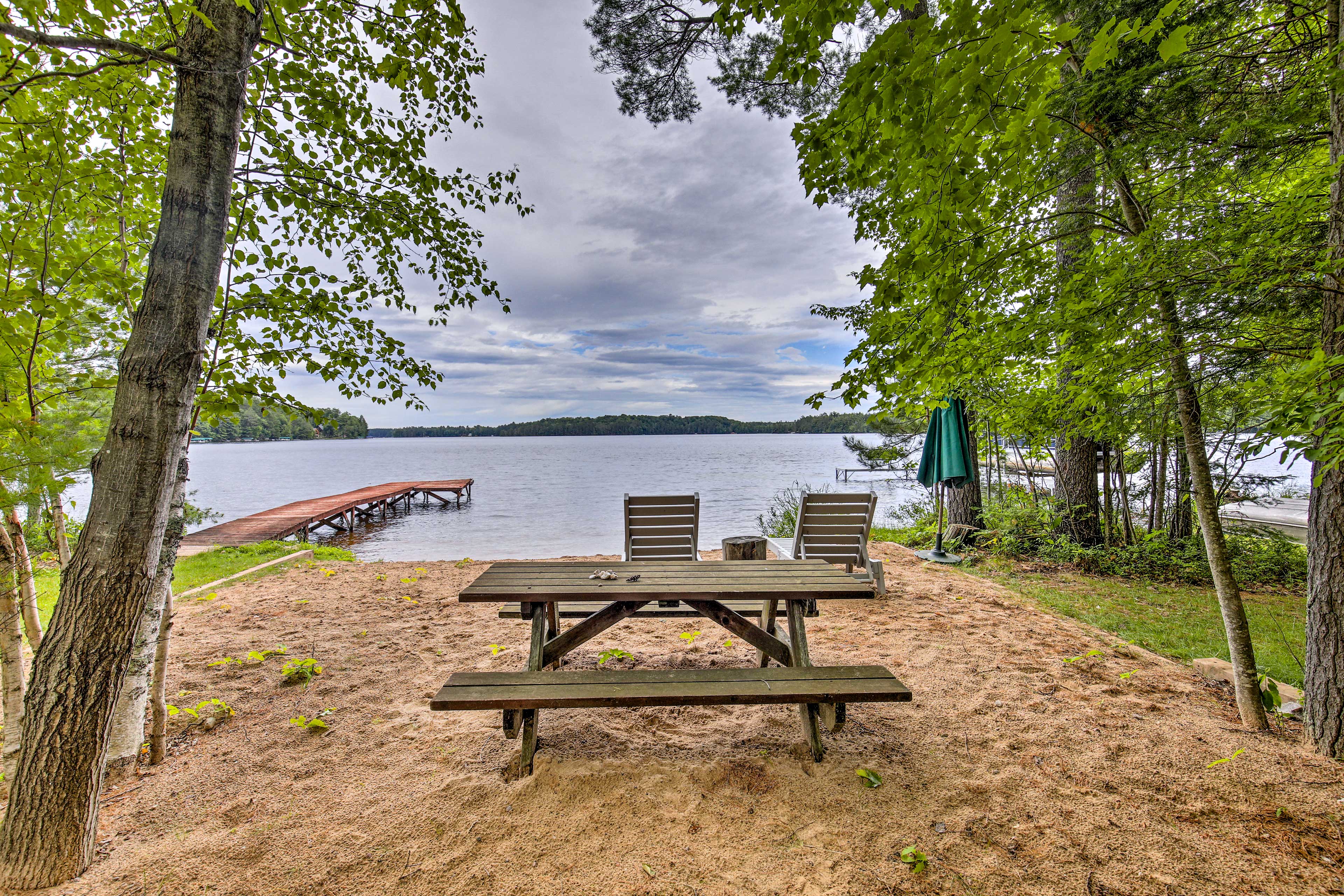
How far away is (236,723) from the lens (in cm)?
279

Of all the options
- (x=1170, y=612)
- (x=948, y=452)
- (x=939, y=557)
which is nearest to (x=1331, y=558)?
(x=1170, y=612)

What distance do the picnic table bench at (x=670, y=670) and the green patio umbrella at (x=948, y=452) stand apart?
4334 millimetres

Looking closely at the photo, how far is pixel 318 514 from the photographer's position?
43.8 ft

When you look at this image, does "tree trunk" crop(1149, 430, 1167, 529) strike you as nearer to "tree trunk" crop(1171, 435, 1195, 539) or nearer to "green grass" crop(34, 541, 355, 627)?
"tree trunk" crop(1171, 435, 1195, 539)

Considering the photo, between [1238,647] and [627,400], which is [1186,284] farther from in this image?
[627,400]

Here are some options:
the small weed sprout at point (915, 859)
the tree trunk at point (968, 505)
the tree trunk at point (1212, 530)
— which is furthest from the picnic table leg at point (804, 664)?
the tree trunk at point (968, 505)

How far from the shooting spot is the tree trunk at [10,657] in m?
2.06

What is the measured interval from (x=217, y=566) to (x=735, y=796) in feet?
26.5

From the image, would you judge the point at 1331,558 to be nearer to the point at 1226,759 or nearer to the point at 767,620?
the point at 1226,759

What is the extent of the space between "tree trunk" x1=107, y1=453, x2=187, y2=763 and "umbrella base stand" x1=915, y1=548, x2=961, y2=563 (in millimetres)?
7627

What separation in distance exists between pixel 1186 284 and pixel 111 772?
5.63 metres

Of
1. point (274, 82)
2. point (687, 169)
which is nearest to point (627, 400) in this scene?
point (687, 169)

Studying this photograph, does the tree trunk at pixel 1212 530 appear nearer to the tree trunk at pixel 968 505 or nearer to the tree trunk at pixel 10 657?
the tree trunk at pixel 968 505

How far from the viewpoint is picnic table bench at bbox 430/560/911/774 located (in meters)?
2.11
